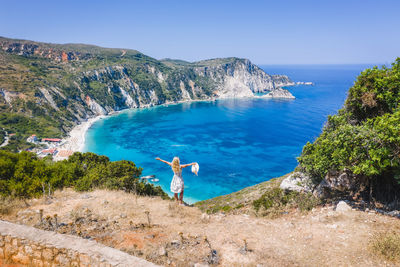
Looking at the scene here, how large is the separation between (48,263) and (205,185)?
45.6 meters

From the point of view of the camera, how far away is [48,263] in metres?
5.28

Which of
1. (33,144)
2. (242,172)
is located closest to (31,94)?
(33,144)

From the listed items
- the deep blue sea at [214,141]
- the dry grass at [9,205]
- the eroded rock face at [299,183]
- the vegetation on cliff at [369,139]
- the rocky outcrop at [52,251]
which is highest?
the vegetation on cliff at [369,139]

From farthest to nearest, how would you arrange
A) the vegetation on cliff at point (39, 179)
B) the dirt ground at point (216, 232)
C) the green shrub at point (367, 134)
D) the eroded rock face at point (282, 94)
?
1. the eroded rock face at point (282, 94)
2. the vegetation on cliff at point (39, 179)
3. the green shrub at point (367, 134)
4. the dirt ground at point (216, 232)

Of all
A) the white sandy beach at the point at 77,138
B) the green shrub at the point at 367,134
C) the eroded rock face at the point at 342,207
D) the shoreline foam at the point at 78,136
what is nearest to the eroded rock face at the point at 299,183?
the green shrub at the point at 367,134

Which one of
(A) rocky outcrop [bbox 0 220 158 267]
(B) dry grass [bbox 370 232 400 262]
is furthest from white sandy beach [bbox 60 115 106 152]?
(B) dry grass [bbox 370 232 400 262]

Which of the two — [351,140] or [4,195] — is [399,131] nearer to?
[351,140]

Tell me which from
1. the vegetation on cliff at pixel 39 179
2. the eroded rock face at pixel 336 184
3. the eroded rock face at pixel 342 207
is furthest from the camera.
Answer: the vegetation on cliff at pixel 39 179

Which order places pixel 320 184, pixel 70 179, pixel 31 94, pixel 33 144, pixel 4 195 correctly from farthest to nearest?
1. pixel 31 94
2. pixel 33 144
3. pixel 70 179
4. pixel 320 184
5. pixel 4 195

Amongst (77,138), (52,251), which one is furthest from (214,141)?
(52,251)

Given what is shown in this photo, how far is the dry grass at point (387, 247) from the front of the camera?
5.69 metres

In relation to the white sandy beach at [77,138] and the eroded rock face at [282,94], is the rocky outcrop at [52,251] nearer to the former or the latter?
the white sandy beach at [77,138]

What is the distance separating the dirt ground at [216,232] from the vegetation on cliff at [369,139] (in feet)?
6.14

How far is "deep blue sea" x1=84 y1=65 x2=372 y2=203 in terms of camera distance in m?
54.3
